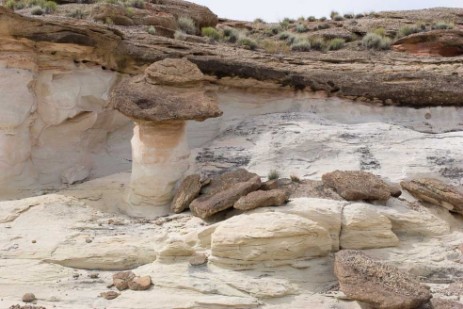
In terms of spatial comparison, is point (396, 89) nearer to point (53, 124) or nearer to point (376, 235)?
point (376, 235)

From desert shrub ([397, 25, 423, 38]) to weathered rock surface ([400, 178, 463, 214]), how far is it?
9.23 metres

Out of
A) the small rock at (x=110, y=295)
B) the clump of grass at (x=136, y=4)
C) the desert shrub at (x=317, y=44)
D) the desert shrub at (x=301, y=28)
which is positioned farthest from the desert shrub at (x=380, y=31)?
the small rock at (x=110, y=295)

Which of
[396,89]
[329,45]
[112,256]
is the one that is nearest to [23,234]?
[112,256]

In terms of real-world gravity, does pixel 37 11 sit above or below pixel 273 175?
above

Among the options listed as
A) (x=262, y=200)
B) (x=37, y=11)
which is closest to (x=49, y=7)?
(x=37, y=11)

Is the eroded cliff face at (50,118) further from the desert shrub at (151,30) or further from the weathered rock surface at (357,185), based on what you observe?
the weathered rock surface at (357,185)

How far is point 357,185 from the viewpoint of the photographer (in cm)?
687

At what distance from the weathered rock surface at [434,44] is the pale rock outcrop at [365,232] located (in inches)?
310

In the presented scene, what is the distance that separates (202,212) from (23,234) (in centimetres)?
224

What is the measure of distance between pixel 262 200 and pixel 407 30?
435 inches

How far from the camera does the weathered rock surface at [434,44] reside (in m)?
12.7

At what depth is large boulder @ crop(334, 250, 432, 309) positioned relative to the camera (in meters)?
5.15

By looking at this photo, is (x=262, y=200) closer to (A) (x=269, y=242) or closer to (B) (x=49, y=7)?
(A) (x=269, y=242)

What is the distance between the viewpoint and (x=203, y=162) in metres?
8.42
